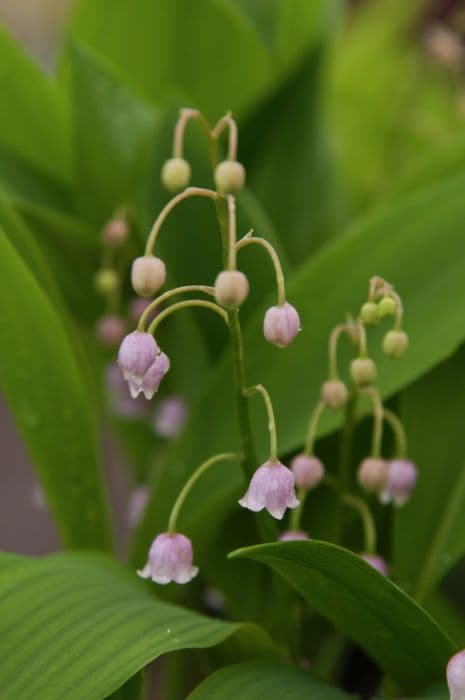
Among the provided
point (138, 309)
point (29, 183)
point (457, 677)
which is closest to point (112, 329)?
point (138, 309)

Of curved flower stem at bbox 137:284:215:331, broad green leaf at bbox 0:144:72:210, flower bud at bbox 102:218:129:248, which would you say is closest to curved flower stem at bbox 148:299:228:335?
curved flower stem at bbox 137:284:215:331

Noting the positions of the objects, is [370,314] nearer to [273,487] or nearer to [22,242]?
[273,487]

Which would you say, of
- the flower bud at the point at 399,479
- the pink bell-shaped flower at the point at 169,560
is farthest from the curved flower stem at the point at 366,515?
the pink bell-shaped flower at the point at 169,560

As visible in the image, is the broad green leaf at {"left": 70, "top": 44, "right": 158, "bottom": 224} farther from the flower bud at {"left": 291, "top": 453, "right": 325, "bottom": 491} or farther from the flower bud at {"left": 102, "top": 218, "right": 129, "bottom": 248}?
the flower bud at {"left": 291, "top": 453, "right": 325, "bottom": 491}

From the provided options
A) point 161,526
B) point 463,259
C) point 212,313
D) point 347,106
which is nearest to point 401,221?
point 463,259

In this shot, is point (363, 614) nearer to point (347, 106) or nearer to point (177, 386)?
point (177, 386)

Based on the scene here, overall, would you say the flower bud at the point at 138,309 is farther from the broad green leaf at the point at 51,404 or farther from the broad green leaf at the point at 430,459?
the broad green leaf at the point at 430,459

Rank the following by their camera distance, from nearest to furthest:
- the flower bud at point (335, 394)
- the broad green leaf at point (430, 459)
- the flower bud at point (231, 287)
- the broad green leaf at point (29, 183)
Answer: the flower bud at point (231, 287) → the flower bud at point (335, 394) → the broad green leaf at point (430, 459) → the broad green leaf at point (29, 183)
